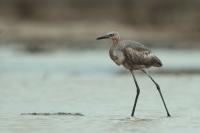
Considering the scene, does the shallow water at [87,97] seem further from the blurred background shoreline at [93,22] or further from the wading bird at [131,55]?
the blurred background shoreline at [93,22]

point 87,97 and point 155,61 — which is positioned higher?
point 155,61

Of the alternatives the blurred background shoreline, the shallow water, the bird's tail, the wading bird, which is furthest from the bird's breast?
the blurred background shoreline

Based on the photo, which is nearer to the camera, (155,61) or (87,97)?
(155,61)

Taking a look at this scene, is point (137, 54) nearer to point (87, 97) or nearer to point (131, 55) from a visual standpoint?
point (131, 55)

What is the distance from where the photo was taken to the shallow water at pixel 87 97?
12.0 metres

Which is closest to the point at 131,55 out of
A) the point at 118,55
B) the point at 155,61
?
the point at 118,55

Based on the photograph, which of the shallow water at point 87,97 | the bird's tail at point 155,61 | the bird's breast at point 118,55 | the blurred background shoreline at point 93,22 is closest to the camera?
the shallow water at point 87,97

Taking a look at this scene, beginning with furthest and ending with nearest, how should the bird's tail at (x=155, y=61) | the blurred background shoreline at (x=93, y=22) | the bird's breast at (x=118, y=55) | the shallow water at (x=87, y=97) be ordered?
the blurred background shoreline at (x=93, y=22)
the bird's tail at (x=155, y=61)
the bird's breast at (x=118, y=55)
the shallow water at (x=87, y=97)

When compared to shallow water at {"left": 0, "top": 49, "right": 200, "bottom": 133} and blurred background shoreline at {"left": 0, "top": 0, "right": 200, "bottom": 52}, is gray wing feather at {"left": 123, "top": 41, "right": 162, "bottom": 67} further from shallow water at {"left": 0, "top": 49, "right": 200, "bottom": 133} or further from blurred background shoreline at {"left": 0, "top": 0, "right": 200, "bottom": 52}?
blurred background shoreline at {"left": 0, "top": 0, "right": 200, "bottom": 52}

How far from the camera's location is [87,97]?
1573 centimetres

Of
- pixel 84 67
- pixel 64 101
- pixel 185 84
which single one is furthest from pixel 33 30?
pixel 64 101

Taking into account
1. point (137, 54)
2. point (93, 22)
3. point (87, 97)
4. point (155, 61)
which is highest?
point (93, 22)

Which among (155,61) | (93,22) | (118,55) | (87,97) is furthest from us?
(93,22)

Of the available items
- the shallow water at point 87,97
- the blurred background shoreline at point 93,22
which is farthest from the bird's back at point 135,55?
the blurred background shoreline at point 93,22
